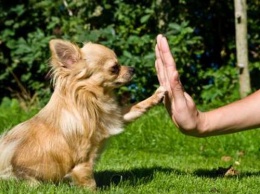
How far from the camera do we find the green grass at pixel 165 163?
4.30m

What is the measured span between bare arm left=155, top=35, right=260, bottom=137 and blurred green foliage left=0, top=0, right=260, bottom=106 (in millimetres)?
3901

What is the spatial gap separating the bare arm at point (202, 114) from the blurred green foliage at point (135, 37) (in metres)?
3.90

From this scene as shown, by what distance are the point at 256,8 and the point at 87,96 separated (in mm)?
5579

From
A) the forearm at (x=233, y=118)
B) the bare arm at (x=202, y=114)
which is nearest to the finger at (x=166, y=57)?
the bare arm at (x=202, y=114)

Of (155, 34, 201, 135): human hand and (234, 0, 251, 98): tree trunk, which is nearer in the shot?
(155, 34, 201, 135): human hand

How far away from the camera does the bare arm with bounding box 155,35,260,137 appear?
4070mm

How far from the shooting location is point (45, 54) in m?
8.66

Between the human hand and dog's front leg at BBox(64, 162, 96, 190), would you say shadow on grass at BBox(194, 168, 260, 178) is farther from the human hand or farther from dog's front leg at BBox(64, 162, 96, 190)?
dog's front leg at BBox(64, 162, 96, 190)

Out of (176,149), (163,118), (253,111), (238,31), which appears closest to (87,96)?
(253,111)

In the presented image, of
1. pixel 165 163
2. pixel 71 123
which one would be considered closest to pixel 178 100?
pixel 71 123

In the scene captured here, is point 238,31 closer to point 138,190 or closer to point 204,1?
point 204,1

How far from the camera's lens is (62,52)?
14.3 feet

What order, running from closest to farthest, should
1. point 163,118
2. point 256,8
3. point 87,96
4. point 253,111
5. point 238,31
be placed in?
1. point 253,111
2. point 87,96
3. point 163,118
4. point 238,31
5. point 256,8

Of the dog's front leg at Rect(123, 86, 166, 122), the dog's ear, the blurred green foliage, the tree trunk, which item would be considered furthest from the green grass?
the tree trunk
